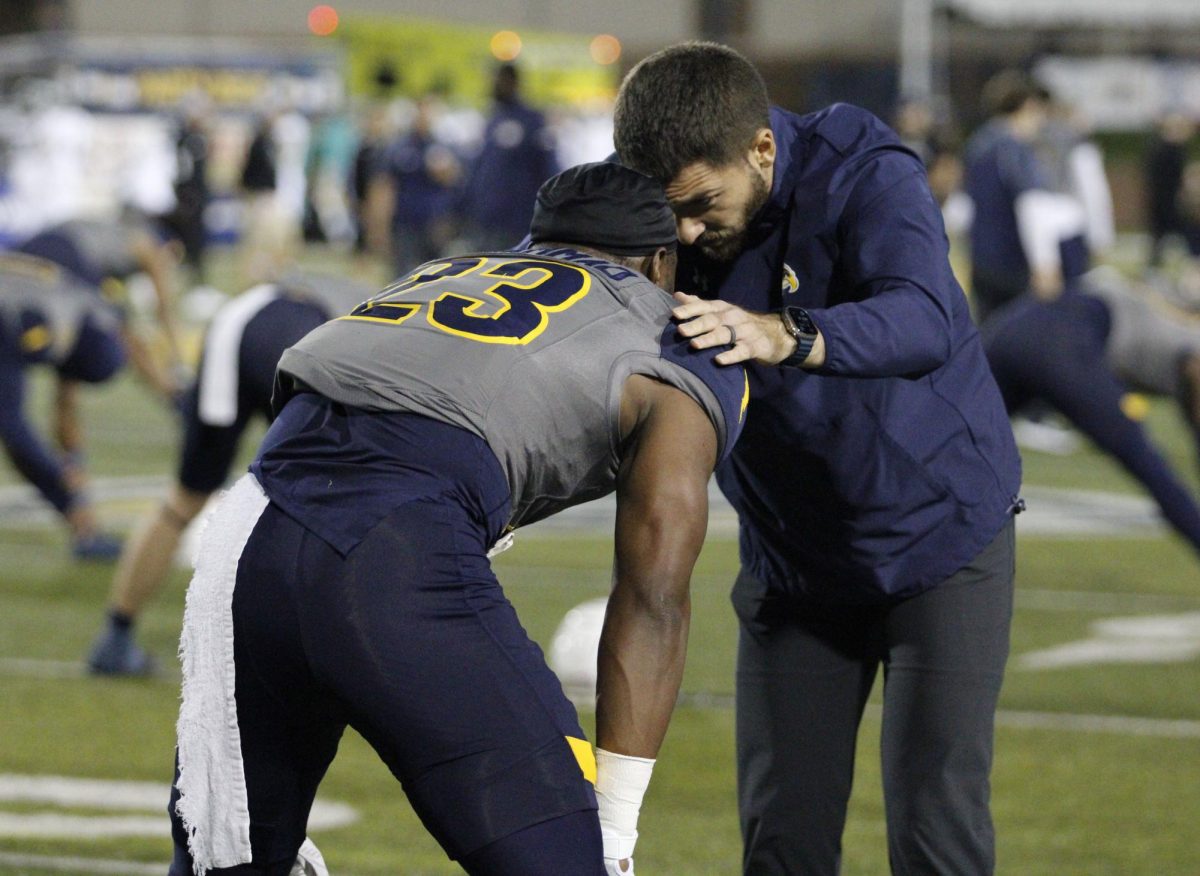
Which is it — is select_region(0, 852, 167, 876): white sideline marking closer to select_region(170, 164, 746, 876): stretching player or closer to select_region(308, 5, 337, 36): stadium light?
select_region(170, 164, 746, 876): stretching player

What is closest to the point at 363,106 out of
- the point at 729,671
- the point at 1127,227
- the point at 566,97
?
the point at 566,97

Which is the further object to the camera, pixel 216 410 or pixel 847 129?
pixel 216 410

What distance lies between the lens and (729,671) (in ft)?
22.6

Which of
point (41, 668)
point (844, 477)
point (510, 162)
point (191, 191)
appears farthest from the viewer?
point (191, 191)

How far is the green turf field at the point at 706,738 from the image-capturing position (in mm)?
4863

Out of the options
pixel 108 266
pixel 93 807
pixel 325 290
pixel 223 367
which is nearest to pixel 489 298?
pixel 93 807

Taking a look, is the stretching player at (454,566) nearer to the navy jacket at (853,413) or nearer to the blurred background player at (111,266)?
the navy jacket at (853,413)

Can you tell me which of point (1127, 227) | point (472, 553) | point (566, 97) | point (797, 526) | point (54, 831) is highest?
point (472, 553)

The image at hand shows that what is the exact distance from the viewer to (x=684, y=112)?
310cm

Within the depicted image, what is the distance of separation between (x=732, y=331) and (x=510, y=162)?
37.6 ft

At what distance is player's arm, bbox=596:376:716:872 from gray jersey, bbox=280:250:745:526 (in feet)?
0.13

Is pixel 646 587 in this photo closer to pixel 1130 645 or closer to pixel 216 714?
pixel 216 714

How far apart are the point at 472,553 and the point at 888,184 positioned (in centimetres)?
113

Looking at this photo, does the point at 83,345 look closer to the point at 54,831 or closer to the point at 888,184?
the point at 54,831
